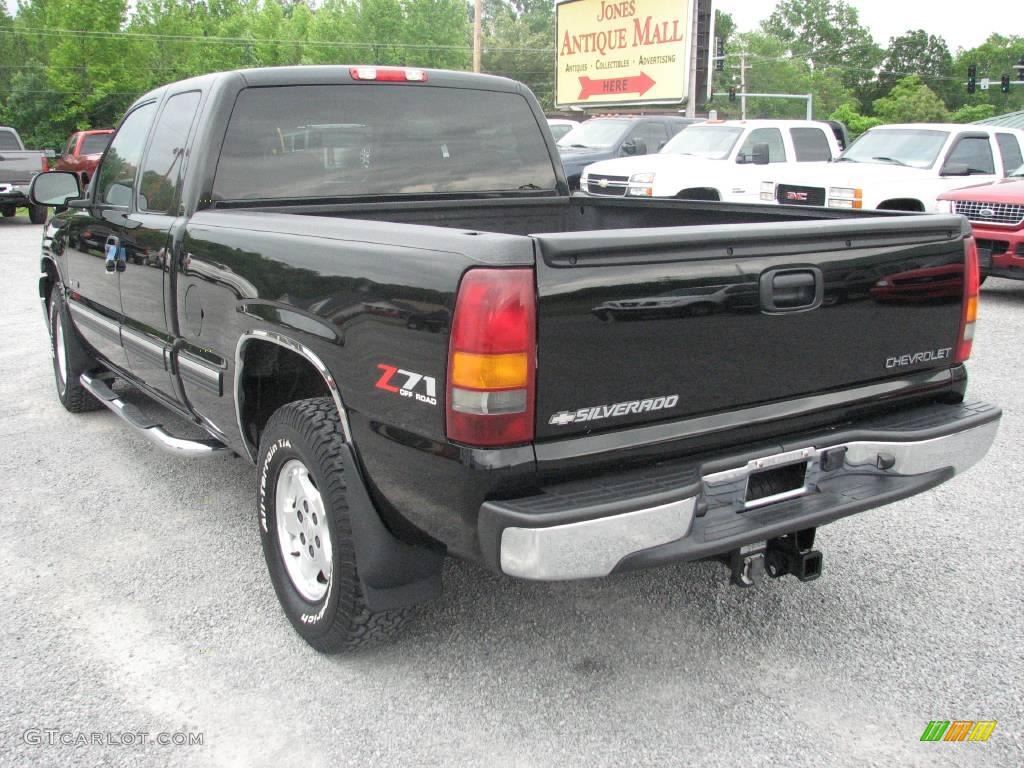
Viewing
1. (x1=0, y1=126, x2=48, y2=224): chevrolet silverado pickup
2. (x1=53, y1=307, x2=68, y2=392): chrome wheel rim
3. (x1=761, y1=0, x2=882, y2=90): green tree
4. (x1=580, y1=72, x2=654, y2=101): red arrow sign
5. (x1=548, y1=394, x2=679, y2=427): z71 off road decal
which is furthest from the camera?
(x1=761, y1=0, x2=882, y2=90): green tree

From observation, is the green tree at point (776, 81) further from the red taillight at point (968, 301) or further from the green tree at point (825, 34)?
the red taillight at point (968, 301)

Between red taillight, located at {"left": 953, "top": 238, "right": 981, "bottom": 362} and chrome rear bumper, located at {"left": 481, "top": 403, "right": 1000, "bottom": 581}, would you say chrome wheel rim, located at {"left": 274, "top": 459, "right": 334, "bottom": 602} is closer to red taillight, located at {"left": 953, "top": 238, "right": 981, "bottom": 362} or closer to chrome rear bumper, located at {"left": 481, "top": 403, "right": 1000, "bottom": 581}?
chrome rear bumper, located at {"left": 481, "top": 403, "right": 1000, "bottom": 581}

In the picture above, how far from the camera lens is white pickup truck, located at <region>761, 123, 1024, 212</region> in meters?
10.8

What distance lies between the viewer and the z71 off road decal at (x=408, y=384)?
7.98 ft

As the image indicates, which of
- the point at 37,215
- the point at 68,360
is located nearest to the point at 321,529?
the point at 68,360

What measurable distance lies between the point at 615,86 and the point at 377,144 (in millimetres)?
31132

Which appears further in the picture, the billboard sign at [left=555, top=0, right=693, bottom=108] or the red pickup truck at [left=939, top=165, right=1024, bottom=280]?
the billboard sign at [left=555, top=0, right=693, bottom=108]

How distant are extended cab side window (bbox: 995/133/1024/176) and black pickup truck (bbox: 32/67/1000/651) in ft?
30.2

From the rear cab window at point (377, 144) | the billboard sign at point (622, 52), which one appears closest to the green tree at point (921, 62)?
the billboard sign at point (622, 52)

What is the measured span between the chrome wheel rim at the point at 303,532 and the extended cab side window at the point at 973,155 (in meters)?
10.5

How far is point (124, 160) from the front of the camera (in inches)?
186

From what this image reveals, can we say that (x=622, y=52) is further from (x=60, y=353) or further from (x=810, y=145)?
(x=60, y=353)

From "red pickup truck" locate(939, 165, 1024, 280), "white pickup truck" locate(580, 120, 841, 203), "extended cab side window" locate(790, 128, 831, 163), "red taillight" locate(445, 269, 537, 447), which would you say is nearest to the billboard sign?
"extended cab side window" locate(790, 128, 831, 163)

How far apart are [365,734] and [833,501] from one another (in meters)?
1.55
